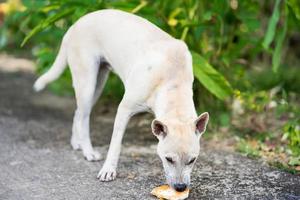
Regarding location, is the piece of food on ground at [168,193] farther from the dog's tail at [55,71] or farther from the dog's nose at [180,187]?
the dog's tail at [55,71]

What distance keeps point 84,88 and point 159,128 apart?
1.40m

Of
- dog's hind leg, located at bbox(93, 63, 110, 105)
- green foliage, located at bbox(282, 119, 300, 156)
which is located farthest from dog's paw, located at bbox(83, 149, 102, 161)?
green foliage, located at bbox(282, 119, 300, 156)

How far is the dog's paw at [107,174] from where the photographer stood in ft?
17.2

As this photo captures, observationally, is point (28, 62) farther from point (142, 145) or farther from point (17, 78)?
point (142, 145)

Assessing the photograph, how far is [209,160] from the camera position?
5.82 m

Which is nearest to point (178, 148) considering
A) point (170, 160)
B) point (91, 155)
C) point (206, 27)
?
point (170, 160)

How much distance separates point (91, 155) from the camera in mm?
5828

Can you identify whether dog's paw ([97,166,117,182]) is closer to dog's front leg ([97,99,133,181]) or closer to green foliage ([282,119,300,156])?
dog's front leg ([97,99,133,181])

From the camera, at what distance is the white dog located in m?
4.62

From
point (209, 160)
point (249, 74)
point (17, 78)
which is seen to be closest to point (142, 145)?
point (209, 160)

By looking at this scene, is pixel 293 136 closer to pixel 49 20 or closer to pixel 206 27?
pixel 206 27

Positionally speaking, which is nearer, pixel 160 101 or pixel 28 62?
pixel 160 101

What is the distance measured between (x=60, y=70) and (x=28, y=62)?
13.7 feet

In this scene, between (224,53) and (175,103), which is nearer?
(175,103)
